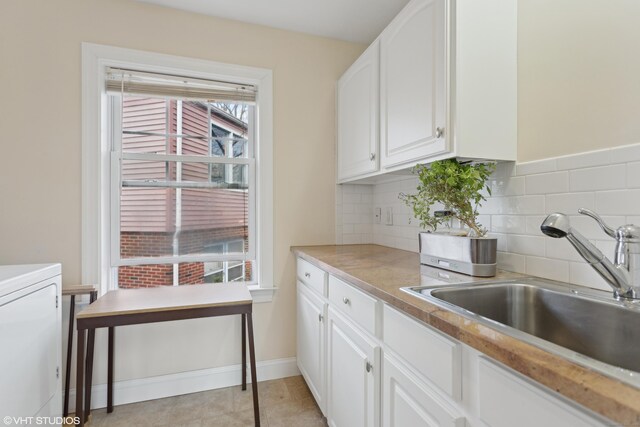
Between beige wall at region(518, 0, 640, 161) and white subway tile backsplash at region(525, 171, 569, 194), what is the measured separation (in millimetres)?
83

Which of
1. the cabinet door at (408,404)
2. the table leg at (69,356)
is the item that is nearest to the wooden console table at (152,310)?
the table leg at (69,356)

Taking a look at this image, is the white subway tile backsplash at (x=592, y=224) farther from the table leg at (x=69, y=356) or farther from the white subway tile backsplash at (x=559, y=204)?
the table leg at (x=69, y=356)

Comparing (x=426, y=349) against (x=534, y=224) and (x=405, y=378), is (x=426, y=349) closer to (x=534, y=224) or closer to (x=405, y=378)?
(x=405, y=378)

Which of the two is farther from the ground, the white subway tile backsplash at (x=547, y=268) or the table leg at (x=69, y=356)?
the white subway tile backsplash at (x=547, y=268)

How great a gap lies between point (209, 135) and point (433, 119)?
5.23 feet

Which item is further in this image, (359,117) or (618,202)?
(359,117)

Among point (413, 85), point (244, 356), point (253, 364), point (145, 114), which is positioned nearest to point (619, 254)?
point (413, 85)

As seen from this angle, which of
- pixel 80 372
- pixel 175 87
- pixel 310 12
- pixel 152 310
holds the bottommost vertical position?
pixel 80 372

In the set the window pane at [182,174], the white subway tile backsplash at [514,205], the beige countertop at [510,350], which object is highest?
the window pane at [182,174]

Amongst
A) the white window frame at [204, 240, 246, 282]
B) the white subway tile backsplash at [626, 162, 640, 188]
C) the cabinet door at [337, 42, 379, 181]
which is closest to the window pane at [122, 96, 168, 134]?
the white window frame at [204, 240, 246, 282]

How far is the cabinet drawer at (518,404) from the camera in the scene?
1.69ft

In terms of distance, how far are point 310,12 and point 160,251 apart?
1904 mm

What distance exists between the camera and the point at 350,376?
51.9 inches

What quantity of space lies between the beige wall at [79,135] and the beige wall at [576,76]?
1.37m
